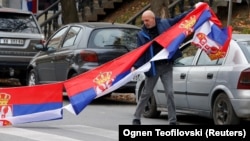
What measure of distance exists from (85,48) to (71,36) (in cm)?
98

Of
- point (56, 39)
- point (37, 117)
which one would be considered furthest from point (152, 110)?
point (56, 39)

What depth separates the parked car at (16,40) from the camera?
1873 centimetres

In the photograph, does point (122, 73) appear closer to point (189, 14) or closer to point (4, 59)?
point (189, 14)

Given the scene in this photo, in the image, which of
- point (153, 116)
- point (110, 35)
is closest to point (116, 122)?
point (153, 116)

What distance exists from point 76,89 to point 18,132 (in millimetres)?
1130

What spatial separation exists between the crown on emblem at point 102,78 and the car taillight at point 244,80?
2045mm

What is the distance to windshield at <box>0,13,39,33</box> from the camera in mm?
18891

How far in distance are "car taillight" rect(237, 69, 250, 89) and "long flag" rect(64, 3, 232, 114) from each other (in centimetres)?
113

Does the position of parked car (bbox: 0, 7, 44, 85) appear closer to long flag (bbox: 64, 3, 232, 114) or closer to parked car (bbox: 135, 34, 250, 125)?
parked car (bbox: 135, 34, 250, 125)

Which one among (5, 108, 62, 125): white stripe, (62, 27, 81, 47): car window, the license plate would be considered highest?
(62, 27, 81, 47): car window

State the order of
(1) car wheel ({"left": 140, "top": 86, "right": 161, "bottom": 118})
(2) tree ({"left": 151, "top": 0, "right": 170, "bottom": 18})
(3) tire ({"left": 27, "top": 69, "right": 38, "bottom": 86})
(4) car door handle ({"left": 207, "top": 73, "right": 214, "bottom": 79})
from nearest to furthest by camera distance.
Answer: (4) car door handle ({"left": 207, "top": 73, "right": 214, "bottom": 79})
(1) car wheel ({"left": 140, "top": 86, "right": 161, "bottom": 118})
(3) tire ({"left": 27, "top": 69, "right": 38, "bottom": 86})
(2) tree ({"left": 151, "top": 0, "right": 170, "bottom": 18})

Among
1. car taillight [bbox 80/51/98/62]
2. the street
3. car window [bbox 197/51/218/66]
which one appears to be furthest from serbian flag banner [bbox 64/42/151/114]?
car taillight [bbox 80/51/98/62]

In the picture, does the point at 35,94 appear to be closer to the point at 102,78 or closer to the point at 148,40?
the point at 102,78

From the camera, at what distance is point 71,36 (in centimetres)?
1645
